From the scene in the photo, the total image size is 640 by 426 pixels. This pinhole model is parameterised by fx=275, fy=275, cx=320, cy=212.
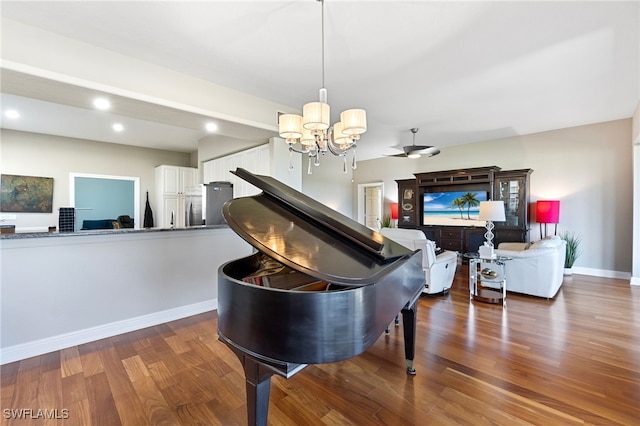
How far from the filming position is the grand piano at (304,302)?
1.13 metres

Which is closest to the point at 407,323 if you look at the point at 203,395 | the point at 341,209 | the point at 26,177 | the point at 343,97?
the point at 203,395

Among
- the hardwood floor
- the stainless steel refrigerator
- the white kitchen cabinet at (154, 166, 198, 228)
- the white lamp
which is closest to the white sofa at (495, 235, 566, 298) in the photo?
the white lamp

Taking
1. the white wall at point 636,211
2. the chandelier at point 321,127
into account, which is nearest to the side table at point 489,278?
the white wall at point 636,211

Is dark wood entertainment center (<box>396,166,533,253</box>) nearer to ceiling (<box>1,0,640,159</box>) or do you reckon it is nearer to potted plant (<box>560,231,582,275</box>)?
potted plant (<box>560,231,582,275</box>)

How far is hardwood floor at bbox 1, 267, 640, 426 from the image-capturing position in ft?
5.47

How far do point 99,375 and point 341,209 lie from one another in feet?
22.2

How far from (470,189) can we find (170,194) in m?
6.98

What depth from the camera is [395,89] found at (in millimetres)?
3383

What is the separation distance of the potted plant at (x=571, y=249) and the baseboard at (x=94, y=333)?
6.05 metres

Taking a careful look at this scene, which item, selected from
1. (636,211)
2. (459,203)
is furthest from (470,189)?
(636,211)

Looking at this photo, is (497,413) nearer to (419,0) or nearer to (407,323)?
(407,323)

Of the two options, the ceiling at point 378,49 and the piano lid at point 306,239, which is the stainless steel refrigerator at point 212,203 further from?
the piano lid at point 306,239

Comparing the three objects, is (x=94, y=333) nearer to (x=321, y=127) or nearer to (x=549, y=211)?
(x=321, y=127)

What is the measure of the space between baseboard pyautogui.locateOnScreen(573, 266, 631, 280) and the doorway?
4508mm
